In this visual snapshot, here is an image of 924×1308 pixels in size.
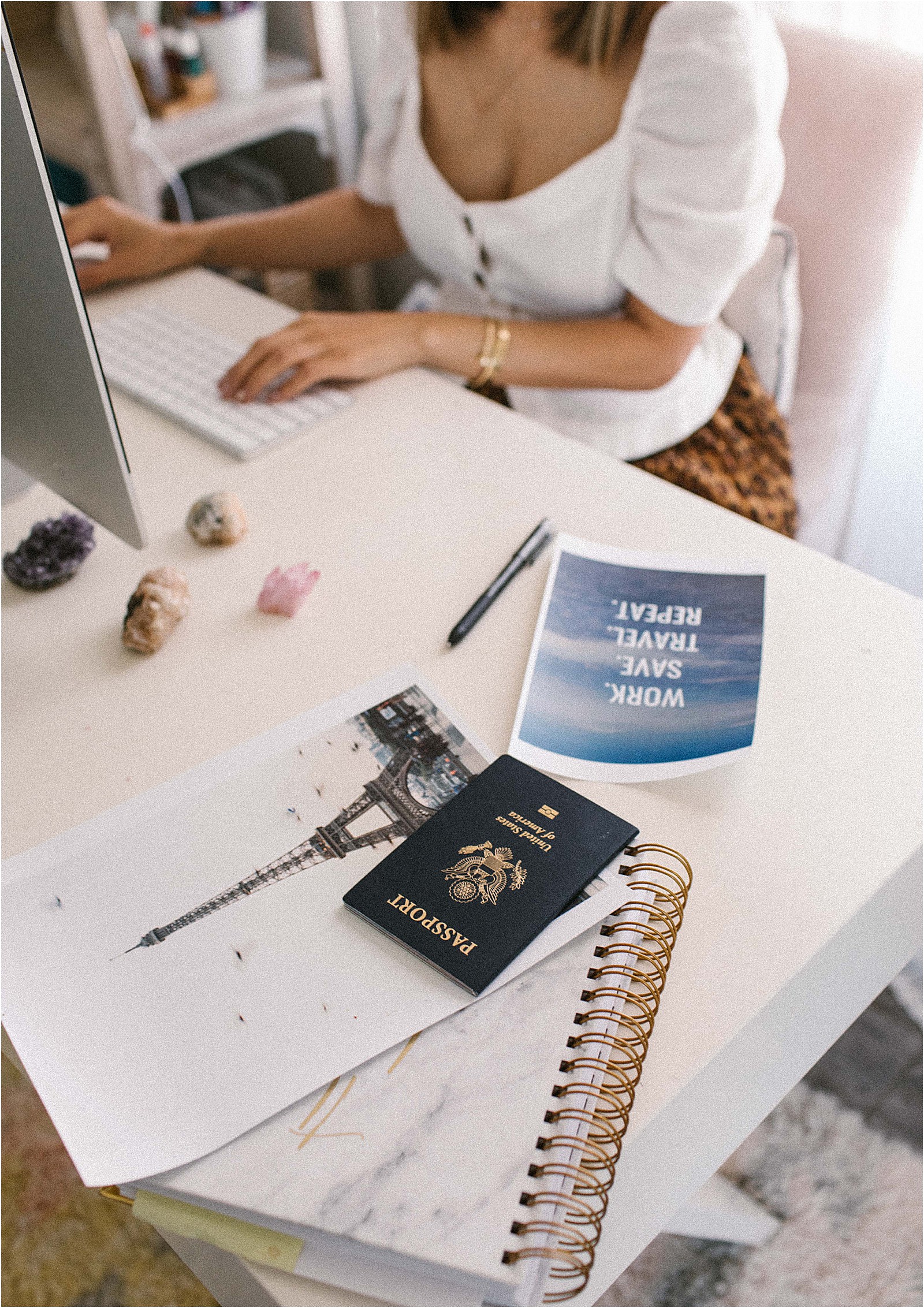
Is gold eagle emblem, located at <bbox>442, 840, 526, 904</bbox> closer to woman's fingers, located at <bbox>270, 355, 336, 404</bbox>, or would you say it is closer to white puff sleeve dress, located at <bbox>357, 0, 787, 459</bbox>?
woman's fingers, located at <bbox>270, 355, 336, 404</bbox>

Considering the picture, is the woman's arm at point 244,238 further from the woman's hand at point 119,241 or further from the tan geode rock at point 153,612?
the tan geode rock at point 153,612

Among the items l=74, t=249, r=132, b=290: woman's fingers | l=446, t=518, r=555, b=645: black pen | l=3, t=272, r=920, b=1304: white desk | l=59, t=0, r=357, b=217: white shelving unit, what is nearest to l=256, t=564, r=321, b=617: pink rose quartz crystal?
l=3, t=272, r=920, b=1304: white desk

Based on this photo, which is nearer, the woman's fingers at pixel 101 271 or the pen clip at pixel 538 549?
the pen clip at pixel 538 549

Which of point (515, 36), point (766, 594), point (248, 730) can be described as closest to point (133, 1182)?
point (248, 730)

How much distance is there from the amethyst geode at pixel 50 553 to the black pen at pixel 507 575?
295 millimetres

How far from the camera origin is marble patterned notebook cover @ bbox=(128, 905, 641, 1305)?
0.39 meters

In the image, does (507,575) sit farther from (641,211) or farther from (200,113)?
(200,113)

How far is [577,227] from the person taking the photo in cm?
102

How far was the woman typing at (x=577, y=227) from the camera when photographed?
906 millimetres

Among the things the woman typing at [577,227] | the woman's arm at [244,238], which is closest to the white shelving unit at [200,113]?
the woman's arm at [244,238]

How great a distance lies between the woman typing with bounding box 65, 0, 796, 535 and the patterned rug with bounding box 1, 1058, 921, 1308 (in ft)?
2.24

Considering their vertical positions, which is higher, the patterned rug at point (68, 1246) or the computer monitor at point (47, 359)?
the computer monitor at point (47, 359)

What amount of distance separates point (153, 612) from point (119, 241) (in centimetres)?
66

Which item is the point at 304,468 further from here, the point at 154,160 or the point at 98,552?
the point at 154,160
